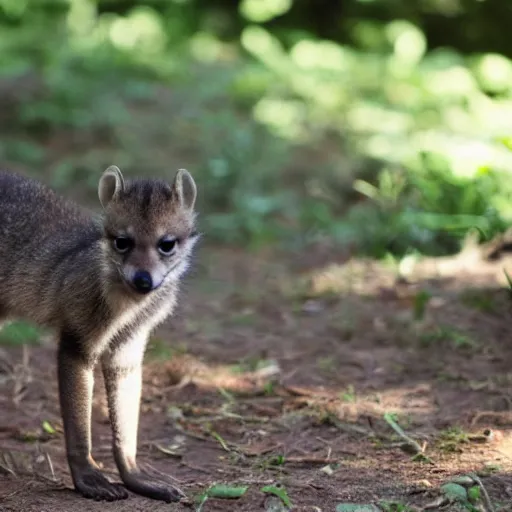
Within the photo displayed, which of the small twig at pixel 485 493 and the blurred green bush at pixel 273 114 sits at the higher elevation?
the small twig at pixel 485 493

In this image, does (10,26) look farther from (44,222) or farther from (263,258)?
(44,222)

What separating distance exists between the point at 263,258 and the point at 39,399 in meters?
3.45

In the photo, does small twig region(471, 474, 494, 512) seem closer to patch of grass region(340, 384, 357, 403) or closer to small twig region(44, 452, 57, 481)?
patch of grass region(340, 384, 357, 403)

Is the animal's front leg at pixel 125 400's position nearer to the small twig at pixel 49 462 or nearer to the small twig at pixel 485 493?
the small twig at pixel 49 462

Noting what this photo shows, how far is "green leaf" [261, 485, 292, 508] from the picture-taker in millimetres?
4447

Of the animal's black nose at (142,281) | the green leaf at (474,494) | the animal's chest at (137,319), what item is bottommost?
the green leaf at (474,494)

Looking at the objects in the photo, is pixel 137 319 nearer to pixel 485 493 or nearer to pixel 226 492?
pixel 226 492

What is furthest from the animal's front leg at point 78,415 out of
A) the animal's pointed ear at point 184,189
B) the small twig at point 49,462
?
the animal's pointed ear at point 184,189

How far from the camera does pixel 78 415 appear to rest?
4801 mm

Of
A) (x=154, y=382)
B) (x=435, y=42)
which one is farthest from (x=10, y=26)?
(x=154, y=382)

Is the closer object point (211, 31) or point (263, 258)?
point (263, 258)

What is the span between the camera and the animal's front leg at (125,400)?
196 inches

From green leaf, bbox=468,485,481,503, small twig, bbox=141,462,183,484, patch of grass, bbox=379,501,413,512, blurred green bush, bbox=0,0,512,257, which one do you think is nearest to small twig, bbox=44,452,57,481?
small twig, bbox=141,462,183,484

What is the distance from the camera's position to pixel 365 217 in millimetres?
8977
